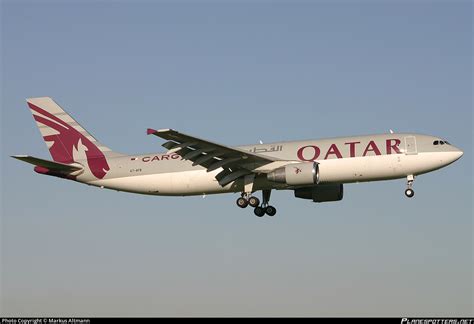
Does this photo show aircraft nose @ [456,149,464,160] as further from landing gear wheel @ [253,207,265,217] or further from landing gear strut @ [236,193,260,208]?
landing gear wheel @ [253,207,265,217]

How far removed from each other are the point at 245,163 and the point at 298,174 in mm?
3564

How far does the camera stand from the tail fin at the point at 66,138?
5788 centimetres

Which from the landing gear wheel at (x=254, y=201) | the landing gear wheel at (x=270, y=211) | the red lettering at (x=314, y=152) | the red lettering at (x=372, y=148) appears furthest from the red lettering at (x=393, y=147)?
the landing gear wheel at (x=270, y=211)

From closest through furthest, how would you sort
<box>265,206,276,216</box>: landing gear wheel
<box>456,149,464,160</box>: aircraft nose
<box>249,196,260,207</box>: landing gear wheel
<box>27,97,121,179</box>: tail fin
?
<box>456,149,464,160</box>: aircraft nose, <box>249,196,260,207</box>: landing gear wheel, <box>265,206,276,216</box>: landing gear wheel, <box>27,97,121,179</box>: tail fin

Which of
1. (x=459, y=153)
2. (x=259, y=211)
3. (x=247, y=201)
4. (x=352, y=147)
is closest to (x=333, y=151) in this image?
(x=352, y=147)

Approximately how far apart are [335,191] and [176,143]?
1095cm

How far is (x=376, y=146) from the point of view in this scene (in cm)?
5225

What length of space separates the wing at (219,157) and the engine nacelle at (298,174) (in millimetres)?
1303

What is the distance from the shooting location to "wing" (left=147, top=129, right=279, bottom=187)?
51.5 meters

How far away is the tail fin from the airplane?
62 mm

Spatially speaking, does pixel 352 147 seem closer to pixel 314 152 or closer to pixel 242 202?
pixel 314 152

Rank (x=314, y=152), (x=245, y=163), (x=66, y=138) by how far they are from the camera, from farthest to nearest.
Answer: (x=66, y=138) → (x=245, y=163) → (x=314, y=152)

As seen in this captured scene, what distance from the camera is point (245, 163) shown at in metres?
53.9

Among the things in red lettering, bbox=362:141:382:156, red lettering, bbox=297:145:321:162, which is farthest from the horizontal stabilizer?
red lettering, bbox=362:141:382:156
